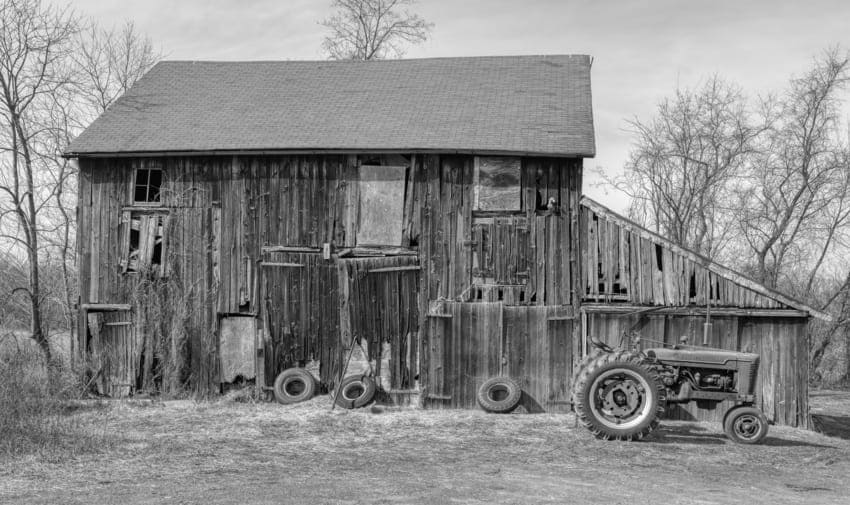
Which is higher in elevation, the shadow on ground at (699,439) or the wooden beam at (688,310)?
the wooden beam at (688,310)

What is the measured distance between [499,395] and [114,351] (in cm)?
831

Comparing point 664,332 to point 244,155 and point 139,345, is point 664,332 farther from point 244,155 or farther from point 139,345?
point 139,345

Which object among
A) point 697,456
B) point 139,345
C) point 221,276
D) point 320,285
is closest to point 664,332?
point 697,456

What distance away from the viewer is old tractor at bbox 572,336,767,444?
564 inches

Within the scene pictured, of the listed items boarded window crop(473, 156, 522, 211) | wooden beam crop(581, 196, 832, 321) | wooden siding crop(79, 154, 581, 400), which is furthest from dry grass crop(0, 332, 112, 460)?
wooden beam crop(581, 196, 832, 321)

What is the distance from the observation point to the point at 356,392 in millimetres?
18578

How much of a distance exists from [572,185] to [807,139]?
43.5 ft

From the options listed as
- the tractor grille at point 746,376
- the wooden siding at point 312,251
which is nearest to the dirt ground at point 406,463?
the tractor grille at point 746,376

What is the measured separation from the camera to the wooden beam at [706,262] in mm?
17172

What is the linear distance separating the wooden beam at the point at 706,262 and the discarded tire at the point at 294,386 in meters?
6.69

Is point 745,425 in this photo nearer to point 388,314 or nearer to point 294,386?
point 388,314

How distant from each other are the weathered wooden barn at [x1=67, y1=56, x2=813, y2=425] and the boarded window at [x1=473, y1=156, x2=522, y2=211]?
0.03 metres

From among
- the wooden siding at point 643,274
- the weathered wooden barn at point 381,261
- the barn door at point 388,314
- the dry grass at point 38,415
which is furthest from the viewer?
the barn door at point 388,314

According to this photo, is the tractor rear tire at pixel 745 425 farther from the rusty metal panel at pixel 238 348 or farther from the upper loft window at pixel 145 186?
the upper loft window at pixel 145 186
